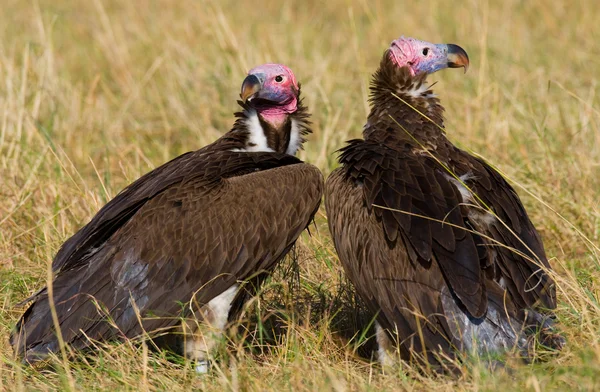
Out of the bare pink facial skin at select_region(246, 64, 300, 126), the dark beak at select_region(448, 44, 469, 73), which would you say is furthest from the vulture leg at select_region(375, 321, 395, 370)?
the dark beak at select_region(448, 44, 469, 73)

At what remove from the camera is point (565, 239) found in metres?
5.84

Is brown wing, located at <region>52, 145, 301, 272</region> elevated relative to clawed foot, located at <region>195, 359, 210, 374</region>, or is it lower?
elevated

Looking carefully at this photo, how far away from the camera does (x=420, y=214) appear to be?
4.28 meters

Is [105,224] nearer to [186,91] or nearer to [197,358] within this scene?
[197,358]

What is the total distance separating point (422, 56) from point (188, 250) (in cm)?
155

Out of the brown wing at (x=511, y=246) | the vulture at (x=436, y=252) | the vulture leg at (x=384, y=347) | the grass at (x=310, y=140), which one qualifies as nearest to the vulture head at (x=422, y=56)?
the vulture at (x=436, y=252)

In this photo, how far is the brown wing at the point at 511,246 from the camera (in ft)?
14.0

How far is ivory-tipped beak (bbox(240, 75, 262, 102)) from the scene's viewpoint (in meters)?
5.11

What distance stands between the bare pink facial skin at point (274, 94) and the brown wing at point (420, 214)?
75 cm

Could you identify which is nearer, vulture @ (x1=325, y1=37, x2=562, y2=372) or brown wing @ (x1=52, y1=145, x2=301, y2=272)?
vulture @ (x1=325, y1=37, x2=562, y2=372)

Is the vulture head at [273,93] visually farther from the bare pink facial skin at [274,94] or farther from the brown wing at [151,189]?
the brown wing at [151,189]

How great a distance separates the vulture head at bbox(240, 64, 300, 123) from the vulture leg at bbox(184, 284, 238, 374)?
40.9 inches

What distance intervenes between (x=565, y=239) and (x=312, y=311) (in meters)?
1.68

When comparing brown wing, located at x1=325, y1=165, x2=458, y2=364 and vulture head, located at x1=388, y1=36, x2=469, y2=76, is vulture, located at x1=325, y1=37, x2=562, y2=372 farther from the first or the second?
vulture head, located at x1=388, y1=36, x2=469, y2=76
